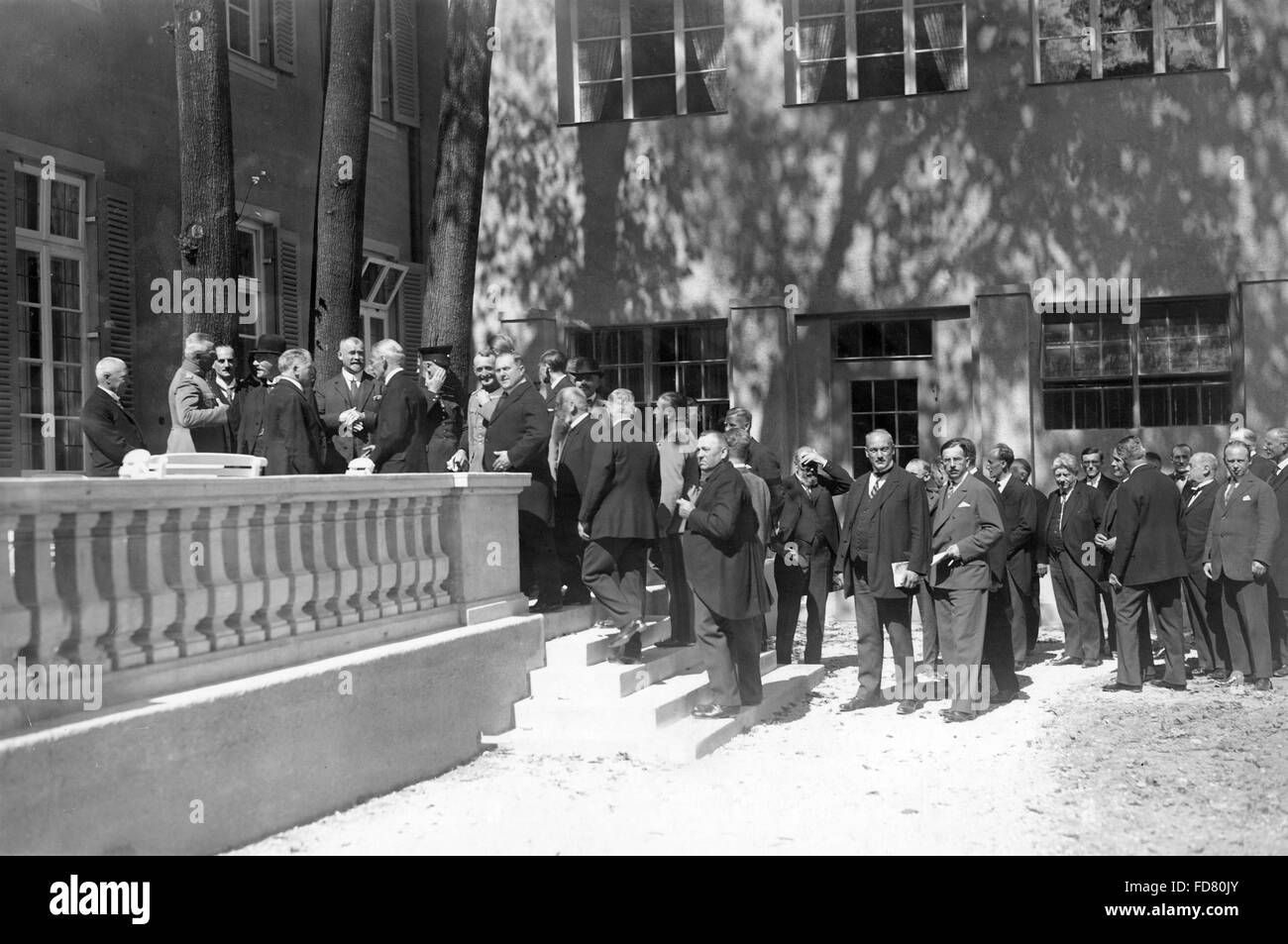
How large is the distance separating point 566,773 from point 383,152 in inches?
473

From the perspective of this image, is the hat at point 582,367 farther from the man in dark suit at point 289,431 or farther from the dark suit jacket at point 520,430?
the man in dark suit at point 289,431

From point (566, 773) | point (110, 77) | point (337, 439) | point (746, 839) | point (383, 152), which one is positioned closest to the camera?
point (746, 839)

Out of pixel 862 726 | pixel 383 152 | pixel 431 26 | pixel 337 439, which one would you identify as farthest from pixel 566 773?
pixel 431 26

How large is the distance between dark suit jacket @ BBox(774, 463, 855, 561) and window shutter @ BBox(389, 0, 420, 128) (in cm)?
863

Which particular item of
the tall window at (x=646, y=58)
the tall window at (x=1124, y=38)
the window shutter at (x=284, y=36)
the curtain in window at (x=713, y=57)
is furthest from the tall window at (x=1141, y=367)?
the window shutter at (x=284, y=36)

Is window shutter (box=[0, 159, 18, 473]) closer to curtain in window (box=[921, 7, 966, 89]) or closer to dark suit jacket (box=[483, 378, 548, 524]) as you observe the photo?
dark suit jacket (box=[483, 378, 548, 524])

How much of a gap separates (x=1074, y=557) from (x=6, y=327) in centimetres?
941

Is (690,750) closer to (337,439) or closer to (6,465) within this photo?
(337,439)

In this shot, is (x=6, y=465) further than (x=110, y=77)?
No

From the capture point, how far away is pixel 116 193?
14656 millimetres

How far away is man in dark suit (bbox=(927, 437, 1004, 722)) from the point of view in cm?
1143

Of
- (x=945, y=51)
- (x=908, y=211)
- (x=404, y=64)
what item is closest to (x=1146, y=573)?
(x=908, y=211)

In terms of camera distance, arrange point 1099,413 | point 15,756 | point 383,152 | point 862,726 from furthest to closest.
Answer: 1. point 383,152
2. point 1099,413
3. point 862,726
4. point 15,756

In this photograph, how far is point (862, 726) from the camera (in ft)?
36.2
